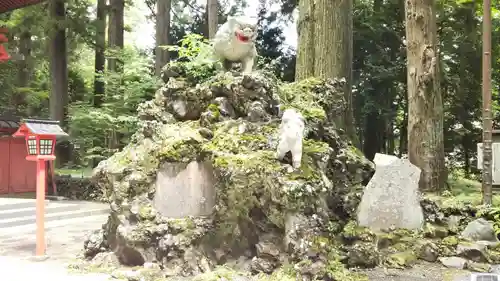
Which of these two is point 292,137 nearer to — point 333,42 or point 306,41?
point 333,42

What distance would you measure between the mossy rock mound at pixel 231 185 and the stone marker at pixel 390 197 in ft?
0.91

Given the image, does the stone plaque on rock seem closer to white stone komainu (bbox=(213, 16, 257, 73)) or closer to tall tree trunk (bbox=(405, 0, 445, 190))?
white stone komainu (bbox=(213, 16, 257, 73))

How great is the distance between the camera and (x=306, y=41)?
9227 mm

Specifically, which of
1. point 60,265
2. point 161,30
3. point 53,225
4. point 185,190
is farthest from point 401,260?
point 161,30

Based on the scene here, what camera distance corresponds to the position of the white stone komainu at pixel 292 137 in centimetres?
568

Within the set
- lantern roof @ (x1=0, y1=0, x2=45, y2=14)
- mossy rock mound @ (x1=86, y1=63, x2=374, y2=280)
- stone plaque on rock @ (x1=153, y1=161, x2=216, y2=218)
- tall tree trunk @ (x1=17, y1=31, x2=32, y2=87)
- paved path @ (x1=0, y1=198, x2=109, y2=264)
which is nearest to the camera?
mossy rock mound @ (x1=86, y1=63, x2=374, y2=280)

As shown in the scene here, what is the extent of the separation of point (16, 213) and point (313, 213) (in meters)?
8.54

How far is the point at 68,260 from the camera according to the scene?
6.73 m

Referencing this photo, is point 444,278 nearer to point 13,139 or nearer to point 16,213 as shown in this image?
point 16,213

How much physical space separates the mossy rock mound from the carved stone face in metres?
0.61

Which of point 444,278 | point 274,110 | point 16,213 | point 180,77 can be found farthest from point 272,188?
point 16,213

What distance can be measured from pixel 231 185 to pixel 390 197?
2.65 metres

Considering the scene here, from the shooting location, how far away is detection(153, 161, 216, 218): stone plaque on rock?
248 inches

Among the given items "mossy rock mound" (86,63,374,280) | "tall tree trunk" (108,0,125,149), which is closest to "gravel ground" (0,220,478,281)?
"mossy rock mound" (86,63,374,280)
